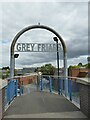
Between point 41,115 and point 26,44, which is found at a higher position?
point 26,44

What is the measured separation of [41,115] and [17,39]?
9.14 metres

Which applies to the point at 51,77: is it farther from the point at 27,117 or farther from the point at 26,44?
the point at 27,117

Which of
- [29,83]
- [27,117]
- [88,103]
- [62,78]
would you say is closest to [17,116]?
[27,117]

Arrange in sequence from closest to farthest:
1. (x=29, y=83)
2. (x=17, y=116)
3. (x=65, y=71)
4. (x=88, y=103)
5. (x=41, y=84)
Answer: (x=88, y=103), (x=17, y=116), (x=65, y=71), (x=41, y=84), (x=29, y=83)

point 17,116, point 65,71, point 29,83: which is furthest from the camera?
point 29,83

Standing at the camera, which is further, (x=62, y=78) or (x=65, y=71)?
(x=65, y=71)

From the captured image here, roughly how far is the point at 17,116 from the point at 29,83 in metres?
11.0

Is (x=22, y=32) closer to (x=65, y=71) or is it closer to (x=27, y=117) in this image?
(x=65, y=71)

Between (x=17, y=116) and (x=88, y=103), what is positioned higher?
(x=88, y=103)

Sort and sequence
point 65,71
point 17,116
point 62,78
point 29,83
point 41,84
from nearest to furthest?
1. point 17,116
2. point 62,78
3. point 65,71
4. point 41,84
5. point 29,83

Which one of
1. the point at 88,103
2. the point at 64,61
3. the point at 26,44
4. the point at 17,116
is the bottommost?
the point at 17,116

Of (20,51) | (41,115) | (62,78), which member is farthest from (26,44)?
(41,115)

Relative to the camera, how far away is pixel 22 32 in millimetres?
15445

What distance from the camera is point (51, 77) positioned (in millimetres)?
15688
